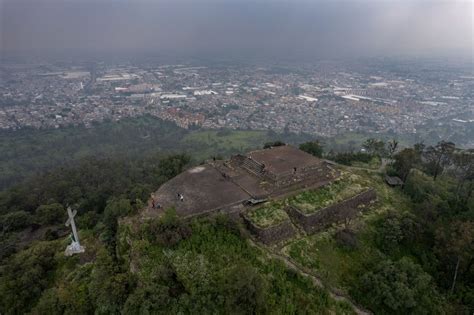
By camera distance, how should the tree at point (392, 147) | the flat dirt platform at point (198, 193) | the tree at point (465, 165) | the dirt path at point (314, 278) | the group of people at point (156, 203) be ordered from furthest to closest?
the tree at point (392, 147) → the tree at point (465, 165) → the group of people at point (156, 203) → the flat dirt platform at point (198, 193) → the dirt path at point (314, 278)

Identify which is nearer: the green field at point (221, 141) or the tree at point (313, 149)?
the tree at point (313, 149)

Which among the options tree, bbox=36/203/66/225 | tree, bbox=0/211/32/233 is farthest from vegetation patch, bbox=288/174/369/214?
tree, bbox=0/211/32/233

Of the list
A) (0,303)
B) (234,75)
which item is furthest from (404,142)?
(234,75)

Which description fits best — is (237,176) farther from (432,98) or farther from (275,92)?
(432,98)

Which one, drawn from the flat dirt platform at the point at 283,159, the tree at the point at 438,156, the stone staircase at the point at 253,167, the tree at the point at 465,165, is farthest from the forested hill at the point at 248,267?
the stone staircase at the point at 253,167

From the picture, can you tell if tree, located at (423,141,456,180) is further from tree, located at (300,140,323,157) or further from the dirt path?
the dirt path

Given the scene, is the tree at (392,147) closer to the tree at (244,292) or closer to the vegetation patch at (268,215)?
the vegetation patch at (268,215)
